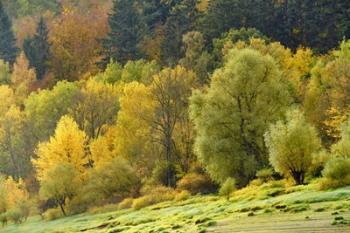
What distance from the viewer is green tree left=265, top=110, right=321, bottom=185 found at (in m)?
49.3

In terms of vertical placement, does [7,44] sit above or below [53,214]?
above

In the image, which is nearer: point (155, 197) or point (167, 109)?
point (155, 197)

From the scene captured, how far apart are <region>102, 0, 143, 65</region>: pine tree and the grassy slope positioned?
2321 inches

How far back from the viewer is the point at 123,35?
379ft

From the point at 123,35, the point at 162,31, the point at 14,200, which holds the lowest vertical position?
the point at 14,200

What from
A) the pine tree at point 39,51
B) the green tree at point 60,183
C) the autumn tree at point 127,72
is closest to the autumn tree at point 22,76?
the pine tree at point 39,51

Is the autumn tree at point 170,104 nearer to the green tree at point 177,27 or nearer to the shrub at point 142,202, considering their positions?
the shrub at point 142,202

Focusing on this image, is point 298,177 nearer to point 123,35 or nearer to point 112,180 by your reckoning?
point 112,180

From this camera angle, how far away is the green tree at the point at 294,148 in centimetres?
4931

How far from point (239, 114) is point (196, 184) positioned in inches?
387

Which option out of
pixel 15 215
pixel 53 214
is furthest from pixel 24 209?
pixel 53 214

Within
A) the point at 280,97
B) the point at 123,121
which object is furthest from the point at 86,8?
the point at 280,97

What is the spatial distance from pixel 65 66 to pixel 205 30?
110 ft

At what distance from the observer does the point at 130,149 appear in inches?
3191
